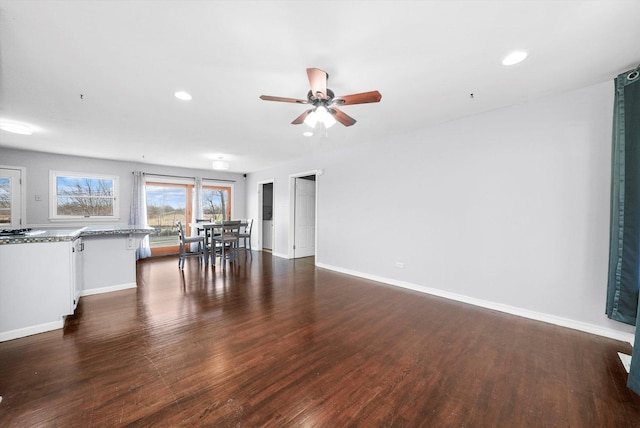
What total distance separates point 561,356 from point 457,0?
2.89 metres

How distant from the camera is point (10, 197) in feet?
16.0

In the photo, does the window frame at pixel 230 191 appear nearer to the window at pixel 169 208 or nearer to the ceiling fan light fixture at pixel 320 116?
the window at pixel 169 208

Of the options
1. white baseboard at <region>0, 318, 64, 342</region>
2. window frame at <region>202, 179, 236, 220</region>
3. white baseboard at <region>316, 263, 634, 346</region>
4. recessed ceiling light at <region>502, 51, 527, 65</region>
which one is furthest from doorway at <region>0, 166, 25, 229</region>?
recessed ceiling light at <region>502, 51, 527, 65</region>

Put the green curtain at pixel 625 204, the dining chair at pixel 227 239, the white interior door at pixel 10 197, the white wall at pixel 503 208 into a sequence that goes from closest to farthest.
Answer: the green curtain at pixel 625 204 → the white wall at pixel 503 208 → the white interior door at pixel 10 197 → the dining chair at pixel 227 239

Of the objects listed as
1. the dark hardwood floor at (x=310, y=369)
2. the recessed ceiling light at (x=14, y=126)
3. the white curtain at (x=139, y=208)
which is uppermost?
the recessed ceiling light at (x=14, y=126)

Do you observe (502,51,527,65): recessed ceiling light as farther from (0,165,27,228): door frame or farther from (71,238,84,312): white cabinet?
(0,165,27,228): door frame

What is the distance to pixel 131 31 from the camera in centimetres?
173

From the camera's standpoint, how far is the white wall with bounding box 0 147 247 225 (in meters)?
5.05

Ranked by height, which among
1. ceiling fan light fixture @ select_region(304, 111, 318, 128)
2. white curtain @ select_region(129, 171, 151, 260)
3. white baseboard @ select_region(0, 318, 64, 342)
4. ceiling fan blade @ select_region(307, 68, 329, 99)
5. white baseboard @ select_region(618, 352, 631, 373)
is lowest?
white baseboard @ select_region(618, 352, 631, 373)

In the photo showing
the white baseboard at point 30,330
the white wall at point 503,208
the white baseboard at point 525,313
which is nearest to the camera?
the white baseboard at point 30,330

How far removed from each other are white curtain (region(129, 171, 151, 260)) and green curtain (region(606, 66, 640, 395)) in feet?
27.0

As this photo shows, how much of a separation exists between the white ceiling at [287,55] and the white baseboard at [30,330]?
240cm

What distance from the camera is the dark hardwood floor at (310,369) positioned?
148 cm

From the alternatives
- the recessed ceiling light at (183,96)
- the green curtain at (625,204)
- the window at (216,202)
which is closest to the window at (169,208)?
the window at (216,202)
